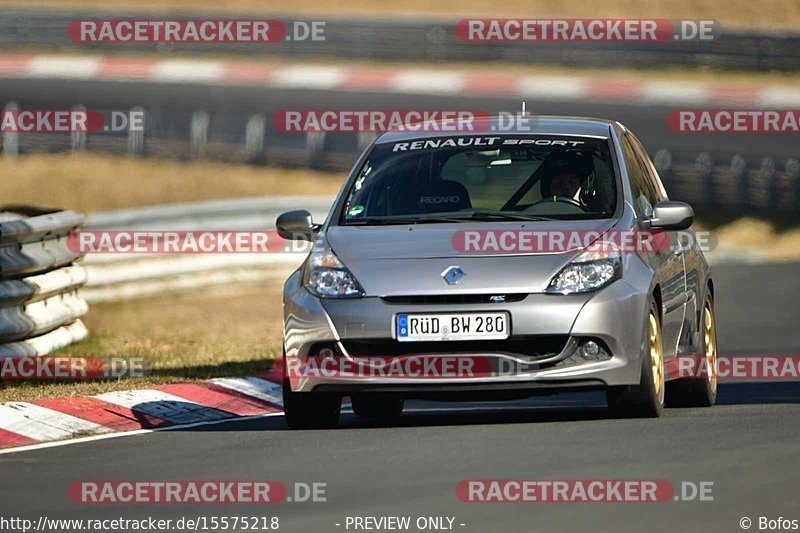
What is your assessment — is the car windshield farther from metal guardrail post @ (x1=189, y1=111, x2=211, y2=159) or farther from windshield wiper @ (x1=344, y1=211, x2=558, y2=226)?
metal guardrail post @ (x1=189, y1=111, x2=211, y2=159)

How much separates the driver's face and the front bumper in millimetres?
938

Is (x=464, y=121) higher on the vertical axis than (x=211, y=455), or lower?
higher

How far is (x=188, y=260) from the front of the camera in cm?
1867

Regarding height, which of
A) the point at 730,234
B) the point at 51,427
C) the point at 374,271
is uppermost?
the point at 374,271

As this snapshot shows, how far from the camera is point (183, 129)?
30.2 meters

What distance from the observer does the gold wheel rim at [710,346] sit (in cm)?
1061

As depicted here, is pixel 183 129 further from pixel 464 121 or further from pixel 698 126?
pixel 464 121

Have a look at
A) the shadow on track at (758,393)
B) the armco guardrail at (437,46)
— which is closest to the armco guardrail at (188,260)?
the shadow on track at (758,393)

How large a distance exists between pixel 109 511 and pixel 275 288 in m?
12.5

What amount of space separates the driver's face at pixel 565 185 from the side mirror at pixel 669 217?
43 centimetres

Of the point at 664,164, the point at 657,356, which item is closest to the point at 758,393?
the point at 657,356

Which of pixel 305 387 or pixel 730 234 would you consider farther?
pixel 730 234

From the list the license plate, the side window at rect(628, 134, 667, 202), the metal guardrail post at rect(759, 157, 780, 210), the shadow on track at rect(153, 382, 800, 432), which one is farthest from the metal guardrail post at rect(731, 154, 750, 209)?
the license plate

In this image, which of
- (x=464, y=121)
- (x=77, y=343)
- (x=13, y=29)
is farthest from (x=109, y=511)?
(x=13, y=29)
